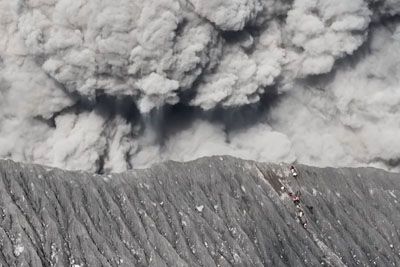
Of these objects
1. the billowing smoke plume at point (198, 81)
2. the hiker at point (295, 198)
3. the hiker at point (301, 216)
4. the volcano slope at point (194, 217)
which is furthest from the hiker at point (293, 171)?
the billowing smoke plume at point (198, 81)

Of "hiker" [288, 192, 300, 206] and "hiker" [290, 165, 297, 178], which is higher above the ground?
"hiker" [290, 165, 297, 178]

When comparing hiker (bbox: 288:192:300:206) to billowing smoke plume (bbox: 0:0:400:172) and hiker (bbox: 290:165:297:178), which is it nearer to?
hiker (bbox: 290:165:297:178)

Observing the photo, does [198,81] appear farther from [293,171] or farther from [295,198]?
[295,198]

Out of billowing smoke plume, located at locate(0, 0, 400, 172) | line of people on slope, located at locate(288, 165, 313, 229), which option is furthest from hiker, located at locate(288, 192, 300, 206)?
billowing smoke plume, located at locate(0, 0, 400, 172)

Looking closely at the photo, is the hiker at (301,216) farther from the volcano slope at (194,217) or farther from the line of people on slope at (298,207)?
the volcano slope at (194,217)

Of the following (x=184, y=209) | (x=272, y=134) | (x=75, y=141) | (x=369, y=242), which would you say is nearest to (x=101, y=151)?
(x=75, y=141)
